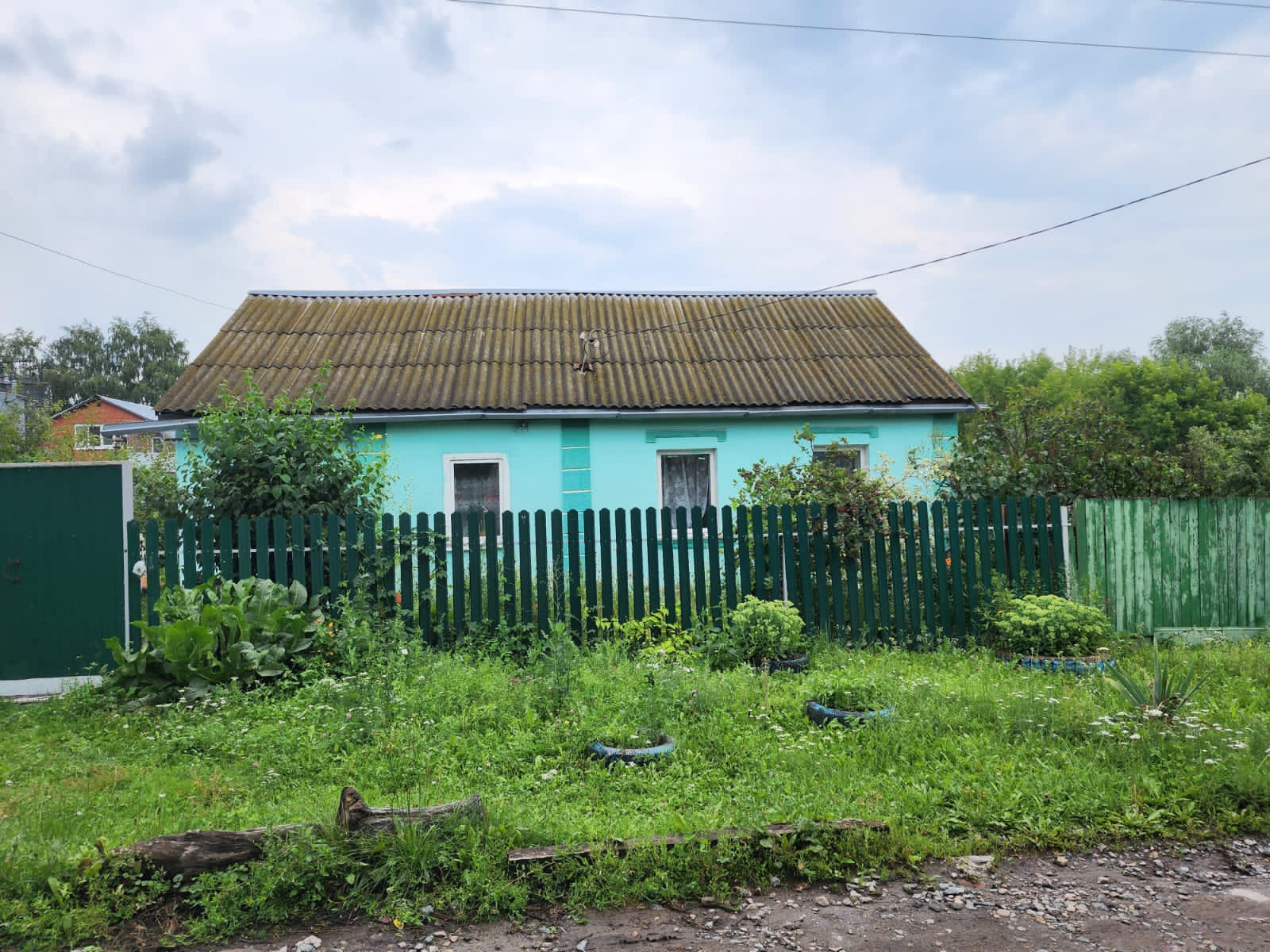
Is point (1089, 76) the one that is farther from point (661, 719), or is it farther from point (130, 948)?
point (130, 948)

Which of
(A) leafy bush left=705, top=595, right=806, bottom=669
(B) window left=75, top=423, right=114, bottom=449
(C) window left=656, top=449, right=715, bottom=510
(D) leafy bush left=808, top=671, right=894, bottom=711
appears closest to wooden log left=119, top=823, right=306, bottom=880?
(D) leafy bush left=808, top=671, right=894, bottom=711

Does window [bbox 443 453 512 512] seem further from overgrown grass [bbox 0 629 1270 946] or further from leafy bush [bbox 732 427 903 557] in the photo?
overgrown grass [bbox 0 629 1270 946]

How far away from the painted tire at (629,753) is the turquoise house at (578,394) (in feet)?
20.0

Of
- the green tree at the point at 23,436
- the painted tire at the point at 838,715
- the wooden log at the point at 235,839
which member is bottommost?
the painted tire at the point at 838,715

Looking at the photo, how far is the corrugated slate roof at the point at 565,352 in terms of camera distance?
34.6 feet

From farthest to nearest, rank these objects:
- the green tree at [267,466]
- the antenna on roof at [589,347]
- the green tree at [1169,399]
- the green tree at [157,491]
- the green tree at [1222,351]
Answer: the green tree at [1222,351]
the green tree at [1169,399]
the antenna on roof at [589,347]
the green tree at [157,491]
the green tree at [267,466]

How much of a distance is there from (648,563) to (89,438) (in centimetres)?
1497

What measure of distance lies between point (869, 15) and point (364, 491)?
27.0 ft

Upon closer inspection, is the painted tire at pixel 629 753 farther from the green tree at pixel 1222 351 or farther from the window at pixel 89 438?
the green tree at pixel 1222 351

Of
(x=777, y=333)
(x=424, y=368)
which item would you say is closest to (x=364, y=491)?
(x=424, y=368)

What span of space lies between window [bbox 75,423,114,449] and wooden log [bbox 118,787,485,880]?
350 inches

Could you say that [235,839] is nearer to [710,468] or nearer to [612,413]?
[612,413]

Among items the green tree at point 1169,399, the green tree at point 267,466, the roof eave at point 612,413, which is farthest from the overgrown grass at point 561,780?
the green tree at point 1169,399

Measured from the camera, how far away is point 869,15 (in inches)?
368
